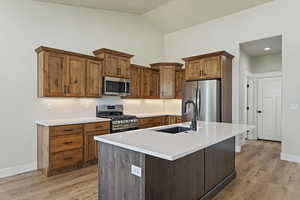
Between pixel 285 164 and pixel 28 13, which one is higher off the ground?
pixel 28 13

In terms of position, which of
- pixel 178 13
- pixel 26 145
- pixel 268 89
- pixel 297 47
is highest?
pixel 178 13

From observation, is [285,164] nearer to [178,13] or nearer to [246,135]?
[246,135]

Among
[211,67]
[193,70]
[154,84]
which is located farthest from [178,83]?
[211,67]

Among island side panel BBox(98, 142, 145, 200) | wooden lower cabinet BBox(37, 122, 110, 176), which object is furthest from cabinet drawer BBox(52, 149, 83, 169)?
island side panel BBox(98, 142, 145, 200)

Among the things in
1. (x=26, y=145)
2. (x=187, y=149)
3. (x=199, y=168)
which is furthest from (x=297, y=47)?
(x=26, y=145)

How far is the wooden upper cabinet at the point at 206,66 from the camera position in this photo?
4.45 metres

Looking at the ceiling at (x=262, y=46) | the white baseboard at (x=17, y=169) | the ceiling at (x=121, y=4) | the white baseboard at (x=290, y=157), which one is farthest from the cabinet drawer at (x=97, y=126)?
the ceiling at (x=262, y=46)

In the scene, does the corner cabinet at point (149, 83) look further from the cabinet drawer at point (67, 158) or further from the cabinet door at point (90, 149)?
the cabinet drawer at point (67, 158)

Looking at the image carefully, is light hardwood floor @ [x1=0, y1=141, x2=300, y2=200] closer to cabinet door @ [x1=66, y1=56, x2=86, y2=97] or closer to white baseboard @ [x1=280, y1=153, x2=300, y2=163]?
white baseboard @ [x1=280, y1=153, x2=300, y2=163]

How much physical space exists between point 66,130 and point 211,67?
3.47 m

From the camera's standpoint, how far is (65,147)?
339 centimetres

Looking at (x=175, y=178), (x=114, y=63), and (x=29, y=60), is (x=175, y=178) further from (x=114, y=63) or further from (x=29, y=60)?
(x=29, y=60)

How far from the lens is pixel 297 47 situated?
158 inches

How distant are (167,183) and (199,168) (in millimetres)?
600
